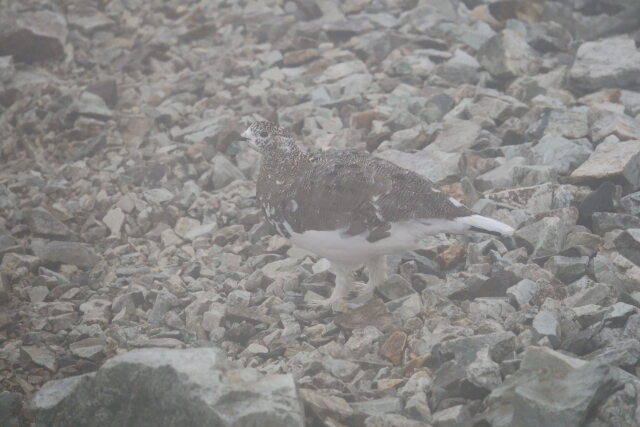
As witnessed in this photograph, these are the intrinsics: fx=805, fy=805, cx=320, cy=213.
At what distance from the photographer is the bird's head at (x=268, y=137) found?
486 cm

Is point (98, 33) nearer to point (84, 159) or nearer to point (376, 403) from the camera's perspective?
point (84, 159)

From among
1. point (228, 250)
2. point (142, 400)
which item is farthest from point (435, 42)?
point (142, 400)

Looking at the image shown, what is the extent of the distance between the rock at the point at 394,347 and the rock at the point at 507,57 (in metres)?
3.87

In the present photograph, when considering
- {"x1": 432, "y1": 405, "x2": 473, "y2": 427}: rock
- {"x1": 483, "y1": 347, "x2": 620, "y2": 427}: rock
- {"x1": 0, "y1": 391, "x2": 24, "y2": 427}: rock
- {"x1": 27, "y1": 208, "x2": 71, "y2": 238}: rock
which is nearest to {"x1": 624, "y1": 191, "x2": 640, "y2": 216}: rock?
{"x1": 483, "y1": 347, "x2": 620, "y2": 427}: rock

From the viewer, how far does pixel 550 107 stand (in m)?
6.61

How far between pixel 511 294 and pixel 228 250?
2186mm

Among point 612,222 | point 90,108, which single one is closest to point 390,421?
point 612,222

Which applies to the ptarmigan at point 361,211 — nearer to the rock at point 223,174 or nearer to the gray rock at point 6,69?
the rock at point 223,174

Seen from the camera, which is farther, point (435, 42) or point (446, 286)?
point (435, 42)

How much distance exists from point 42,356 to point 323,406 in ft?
5.98

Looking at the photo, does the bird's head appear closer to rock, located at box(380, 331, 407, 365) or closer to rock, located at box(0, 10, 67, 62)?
rock, located at box(380, 331, 407, 365)

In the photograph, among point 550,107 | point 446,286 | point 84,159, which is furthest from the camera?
point 84,159

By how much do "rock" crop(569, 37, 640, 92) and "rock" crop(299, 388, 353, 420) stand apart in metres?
4.58

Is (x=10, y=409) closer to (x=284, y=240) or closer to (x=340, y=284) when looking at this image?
(x=340, y=284)
